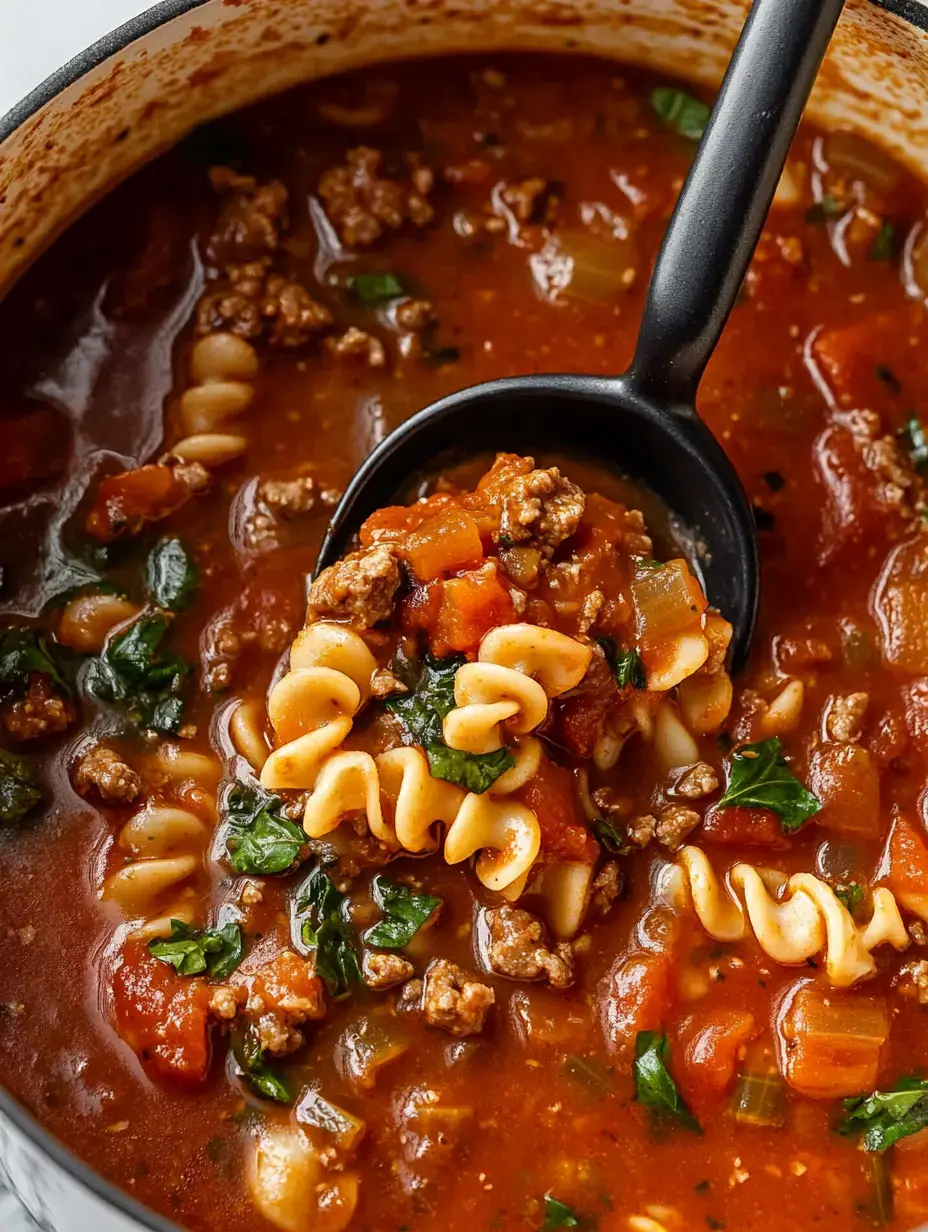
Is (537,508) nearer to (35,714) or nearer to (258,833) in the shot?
(258,833)

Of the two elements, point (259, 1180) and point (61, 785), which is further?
point (61, 785)

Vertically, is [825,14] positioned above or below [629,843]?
above

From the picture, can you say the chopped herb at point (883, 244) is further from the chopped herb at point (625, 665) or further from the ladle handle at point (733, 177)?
the chopped herb at point (625, 665)

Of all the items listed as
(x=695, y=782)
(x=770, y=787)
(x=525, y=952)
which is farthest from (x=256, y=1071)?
(x=770, y=787)

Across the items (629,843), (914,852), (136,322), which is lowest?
(914,852)

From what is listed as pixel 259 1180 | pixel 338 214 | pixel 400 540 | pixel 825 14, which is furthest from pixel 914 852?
pixel 338 214

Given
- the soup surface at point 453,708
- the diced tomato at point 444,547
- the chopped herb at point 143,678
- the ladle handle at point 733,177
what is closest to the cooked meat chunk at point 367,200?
the soup surface at point 453,708

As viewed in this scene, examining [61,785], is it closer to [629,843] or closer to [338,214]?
[629,843]
